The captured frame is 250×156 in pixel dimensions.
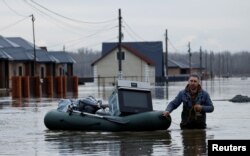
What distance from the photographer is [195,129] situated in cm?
1812

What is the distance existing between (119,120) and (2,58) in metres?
46.0

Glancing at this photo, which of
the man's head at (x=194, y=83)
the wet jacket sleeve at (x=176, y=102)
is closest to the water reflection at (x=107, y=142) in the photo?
the wet jacket sleeve at (x=176, y=102)

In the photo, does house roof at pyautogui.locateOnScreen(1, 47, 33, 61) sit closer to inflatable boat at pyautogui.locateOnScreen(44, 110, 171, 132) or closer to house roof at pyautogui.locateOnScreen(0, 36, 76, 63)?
house roof at pyautogui.locateOnScreen(0, 36, 76, 63)

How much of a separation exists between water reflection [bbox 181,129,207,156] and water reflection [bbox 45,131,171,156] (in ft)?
1.30

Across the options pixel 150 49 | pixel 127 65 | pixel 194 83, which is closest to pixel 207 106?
pixel 194 83

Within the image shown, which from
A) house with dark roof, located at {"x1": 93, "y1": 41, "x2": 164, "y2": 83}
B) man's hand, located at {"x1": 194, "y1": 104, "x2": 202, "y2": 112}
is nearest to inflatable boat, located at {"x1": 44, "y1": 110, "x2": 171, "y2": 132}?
man's hand, located at {"x1": 194, "y1": 104, "x2": 202, "y2": 112}

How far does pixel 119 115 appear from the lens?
18750 millimetres

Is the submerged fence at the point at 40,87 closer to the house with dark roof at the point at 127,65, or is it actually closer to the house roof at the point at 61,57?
the house roof at the point at 61,57

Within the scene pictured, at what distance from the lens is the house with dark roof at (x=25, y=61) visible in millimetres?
67419

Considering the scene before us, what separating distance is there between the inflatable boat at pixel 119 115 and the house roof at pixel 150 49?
94.9m

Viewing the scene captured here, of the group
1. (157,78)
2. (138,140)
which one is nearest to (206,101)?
(138,140)

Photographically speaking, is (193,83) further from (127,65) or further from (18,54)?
(127,65)

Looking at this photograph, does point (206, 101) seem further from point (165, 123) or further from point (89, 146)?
point (89, 146)

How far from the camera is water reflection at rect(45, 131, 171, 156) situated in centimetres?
1431
